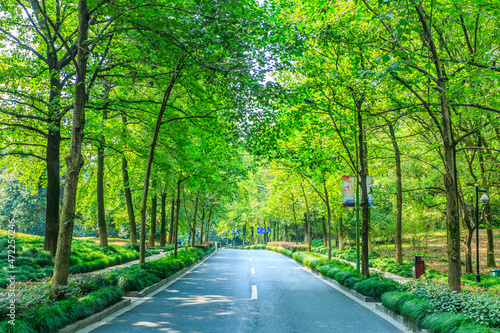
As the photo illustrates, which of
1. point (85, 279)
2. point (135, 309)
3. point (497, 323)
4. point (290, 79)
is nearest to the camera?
point (497, 323)

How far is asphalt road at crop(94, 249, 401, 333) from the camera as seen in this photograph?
688 cm

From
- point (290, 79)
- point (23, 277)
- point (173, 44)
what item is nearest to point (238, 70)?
point (173, 44)

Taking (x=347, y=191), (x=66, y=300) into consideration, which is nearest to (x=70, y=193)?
(x=66, y=300)

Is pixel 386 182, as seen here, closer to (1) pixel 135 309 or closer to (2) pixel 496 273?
(2) pixel 496 273

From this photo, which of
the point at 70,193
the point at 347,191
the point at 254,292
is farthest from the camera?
the point at 347,191

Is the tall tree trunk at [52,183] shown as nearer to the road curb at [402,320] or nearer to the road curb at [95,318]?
the road curb at [95,318]

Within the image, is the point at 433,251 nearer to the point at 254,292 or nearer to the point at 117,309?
the point at 254,292

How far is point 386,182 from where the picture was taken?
21656 millimetres

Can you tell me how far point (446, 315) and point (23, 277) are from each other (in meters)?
11.4

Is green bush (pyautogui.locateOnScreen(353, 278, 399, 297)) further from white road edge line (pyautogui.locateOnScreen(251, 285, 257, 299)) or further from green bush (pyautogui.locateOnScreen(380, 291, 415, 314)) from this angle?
white road edge line (pyautogui.locateOnScreen(251, 285, 257, 299))

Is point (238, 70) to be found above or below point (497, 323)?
above

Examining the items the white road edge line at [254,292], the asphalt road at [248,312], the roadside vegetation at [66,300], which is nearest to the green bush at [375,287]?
the asphalt road at [248,312]

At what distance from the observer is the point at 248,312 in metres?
8.22

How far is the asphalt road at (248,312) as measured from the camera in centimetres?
688
